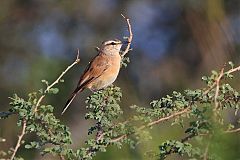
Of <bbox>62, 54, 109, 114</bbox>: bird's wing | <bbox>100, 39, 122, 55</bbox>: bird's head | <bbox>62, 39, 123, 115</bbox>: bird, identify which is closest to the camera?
<bbox>62, 39, 123, 115</bbox>: bird

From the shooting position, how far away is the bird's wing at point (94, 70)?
5453 mm

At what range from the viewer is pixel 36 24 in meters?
12.1

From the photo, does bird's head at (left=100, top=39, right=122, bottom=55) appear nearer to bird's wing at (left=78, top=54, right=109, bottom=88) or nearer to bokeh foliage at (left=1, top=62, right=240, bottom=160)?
bird's wing at (left=78, top=54, right=109, bottom=88)

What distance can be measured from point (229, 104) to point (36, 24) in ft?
33.3

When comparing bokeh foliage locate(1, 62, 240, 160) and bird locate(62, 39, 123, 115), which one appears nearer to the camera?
bokeh foliage locate(1, 62, 240, 160)

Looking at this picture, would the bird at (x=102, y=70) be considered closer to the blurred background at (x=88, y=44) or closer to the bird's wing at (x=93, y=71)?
the bird's wing at (x=93, y=71)

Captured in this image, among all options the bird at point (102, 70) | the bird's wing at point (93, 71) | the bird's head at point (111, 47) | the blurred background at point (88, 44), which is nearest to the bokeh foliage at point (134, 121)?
the bird at point (102, 70)

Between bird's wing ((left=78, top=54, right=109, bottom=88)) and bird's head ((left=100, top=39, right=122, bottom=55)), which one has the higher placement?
bird's head ((left=100, top=39, right=122, bottom=55))

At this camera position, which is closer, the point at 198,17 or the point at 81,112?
the point at 198,17

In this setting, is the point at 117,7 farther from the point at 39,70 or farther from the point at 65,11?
the point at 39,70

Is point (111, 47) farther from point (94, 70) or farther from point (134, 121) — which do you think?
point (134, 121)

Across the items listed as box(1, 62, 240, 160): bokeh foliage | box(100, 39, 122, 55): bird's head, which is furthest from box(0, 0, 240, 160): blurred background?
box(1, 62, 240, 160): bokeh foliage

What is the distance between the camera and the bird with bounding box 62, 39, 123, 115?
5.30 metres

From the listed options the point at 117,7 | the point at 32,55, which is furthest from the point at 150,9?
the point at 32,55
